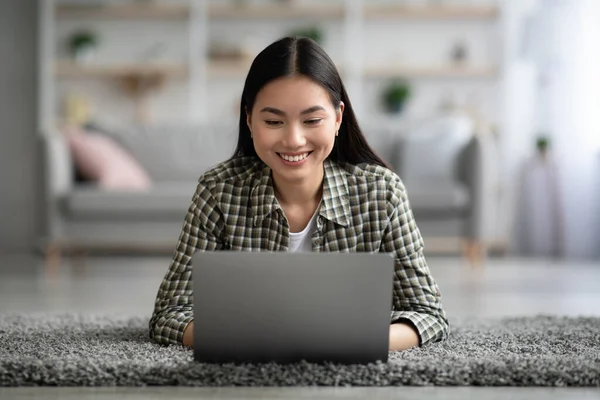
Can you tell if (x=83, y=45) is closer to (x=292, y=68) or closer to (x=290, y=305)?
(x=292, y=68)

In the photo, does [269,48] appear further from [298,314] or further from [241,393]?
[241,393]

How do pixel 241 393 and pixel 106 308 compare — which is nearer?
pixel 241 393

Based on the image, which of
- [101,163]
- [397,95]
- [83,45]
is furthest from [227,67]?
[101,163]

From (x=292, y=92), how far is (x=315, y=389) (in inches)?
20.8

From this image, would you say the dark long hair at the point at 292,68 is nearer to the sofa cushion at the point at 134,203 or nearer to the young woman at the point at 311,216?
the young woman at the point at 311,216

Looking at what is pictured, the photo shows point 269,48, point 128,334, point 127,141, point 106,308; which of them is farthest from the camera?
point 127,141

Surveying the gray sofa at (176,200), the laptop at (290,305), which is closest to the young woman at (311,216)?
the laptop at (290,305)

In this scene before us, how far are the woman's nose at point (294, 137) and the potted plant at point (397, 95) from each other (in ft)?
15.6

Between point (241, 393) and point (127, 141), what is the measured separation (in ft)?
12.6

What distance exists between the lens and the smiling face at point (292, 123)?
1.48m

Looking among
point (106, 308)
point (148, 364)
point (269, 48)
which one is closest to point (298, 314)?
point (148, 364)

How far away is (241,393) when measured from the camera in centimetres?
124

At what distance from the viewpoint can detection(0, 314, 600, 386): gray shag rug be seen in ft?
4.27

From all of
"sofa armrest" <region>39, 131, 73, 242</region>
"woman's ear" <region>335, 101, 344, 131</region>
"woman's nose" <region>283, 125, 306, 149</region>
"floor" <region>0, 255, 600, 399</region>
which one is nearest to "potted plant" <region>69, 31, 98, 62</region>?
"floor" <region>0, 255, 600, 399</region>
